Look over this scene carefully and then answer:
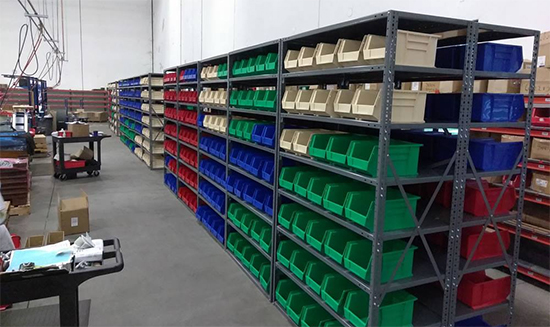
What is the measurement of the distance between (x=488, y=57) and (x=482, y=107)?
12.9 inches

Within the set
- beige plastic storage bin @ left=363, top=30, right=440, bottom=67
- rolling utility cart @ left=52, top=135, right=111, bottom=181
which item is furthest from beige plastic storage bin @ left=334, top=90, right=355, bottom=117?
rolling utility cart @ left=52, top=135, right=111, bottom=181

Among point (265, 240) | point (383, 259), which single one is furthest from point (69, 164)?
point (383, 259)

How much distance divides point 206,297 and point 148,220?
251cm

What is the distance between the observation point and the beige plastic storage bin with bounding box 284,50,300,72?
3100 millimetres

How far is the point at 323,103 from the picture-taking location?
2721mm

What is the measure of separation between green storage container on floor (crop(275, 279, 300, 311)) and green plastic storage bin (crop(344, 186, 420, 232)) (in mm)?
1184

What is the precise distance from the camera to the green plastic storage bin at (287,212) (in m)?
3.28

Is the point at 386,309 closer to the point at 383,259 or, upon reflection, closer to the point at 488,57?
the point at 383,259

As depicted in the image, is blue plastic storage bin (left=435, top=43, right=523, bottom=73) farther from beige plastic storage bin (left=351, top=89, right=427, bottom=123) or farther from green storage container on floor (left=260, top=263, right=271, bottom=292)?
green storage container on floor (left=260, top=263, right=271, bottom=292)

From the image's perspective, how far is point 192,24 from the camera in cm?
1159

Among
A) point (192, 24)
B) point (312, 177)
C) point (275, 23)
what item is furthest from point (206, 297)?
point (192, 24)

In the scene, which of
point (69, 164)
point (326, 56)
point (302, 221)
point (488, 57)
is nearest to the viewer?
point (488, 57)

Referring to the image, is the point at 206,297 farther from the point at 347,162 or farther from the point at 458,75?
the point at 458,75

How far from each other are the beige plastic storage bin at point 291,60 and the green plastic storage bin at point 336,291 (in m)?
1.63
